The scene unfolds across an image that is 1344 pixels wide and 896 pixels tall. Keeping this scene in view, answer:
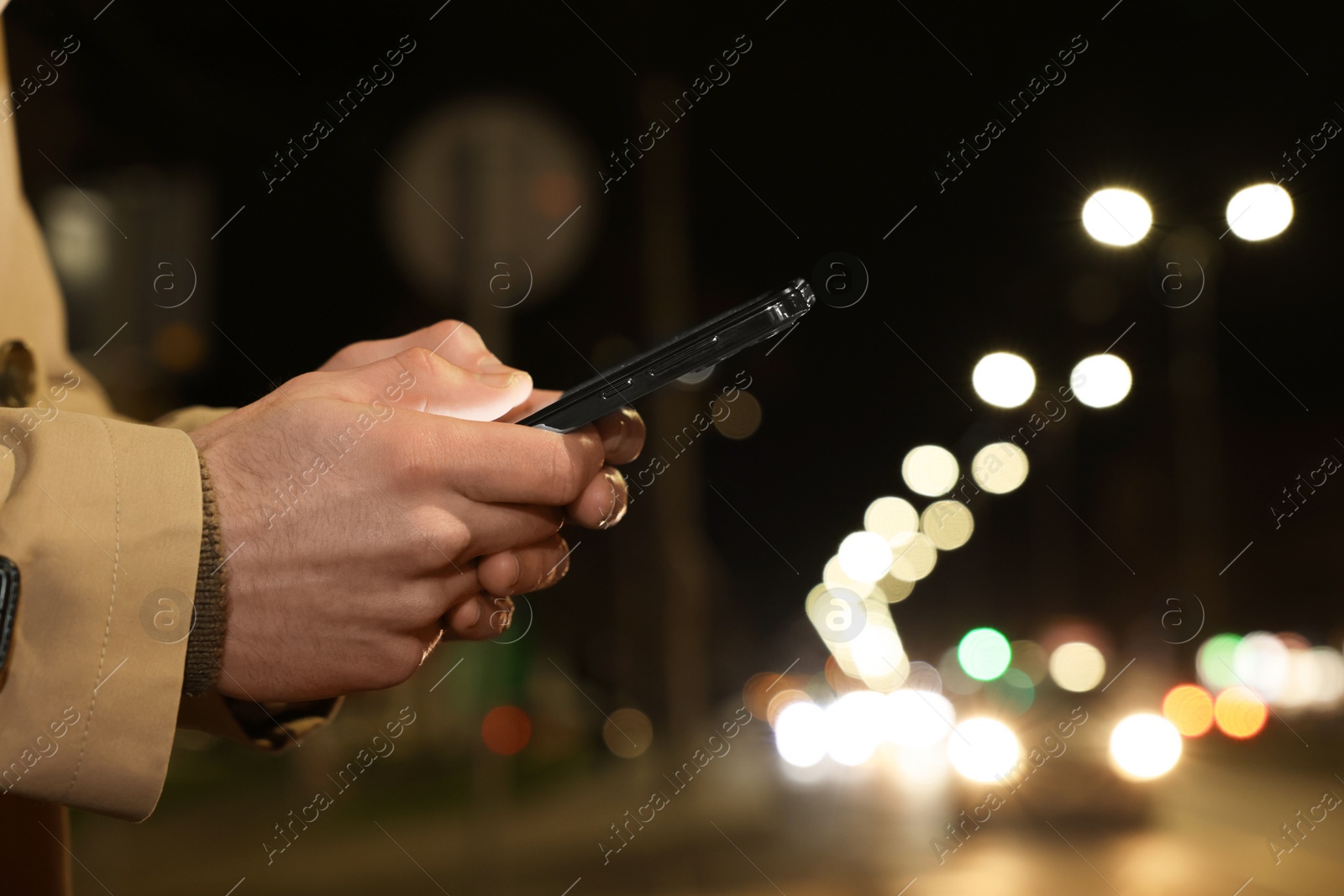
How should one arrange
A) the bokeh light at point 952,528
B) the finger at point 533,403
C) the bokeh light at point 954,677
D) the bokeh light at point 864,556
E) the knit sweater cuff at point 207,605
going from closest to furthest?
the knit sweater cuff at point 207,605
the finger at point 533,403
the bokeh light at point 954,677
the bokeh light at point 952,528
the bokeh light at point 864,556

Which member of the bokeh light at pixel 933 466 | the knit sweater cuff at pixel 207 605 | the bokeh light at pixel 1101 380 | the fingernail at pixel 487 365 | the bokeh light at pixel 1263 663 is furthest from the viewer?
the bokeh light at pixel 933 466

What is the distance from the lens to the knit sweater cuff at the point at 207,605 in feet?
4.70

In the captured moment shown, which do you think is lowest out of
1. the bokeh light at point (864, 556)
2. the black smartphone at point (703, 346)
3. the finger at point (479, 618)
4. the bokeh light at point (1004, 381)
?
the finger at point (479, 618)

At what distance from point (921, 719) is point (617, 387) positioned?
1988 cm

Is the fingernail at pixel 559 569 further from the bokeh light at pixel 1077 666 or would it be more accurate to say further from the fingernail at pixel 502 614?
the bokeh light at pixel 1077 666

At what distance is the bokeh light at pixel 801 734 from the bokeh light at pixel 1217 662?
697cm

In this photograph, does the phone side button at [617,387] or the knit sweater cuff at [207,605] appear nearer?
the knit sweater cuff at [207,605]

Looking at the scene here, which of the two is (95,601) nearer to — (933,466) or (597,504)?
(597,504)

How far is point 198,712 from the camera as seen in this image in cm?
199

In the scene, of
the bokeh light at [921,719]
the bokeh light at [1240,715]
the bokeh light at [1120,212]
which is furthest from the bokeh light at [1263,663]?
the bokeh light at [1120,212]

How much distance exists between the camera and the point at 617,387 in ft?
5.52

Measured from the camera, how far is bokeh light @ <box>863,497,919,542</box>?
4209cm

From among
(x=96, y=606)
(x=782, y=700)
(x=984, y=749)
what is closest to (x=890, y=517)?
(x=782, y=700)

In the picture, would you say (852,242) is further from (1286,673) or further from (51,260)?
(1286,673)
